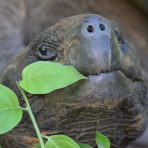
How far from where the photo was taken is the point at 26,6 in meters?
2.89

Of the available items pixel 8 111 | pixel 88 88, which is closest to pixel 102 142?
pixel 88 88

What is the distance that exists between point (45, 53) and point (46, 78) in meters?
0.28

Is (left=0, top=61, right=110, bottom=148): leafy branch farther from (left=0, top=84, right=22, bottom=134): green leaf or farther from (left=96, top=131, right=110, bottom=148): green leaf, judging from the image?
(left=96, top=131, right=110, bottom=148): green leaf

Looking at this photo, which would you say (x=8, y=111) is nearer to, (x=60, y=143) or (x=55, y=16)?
(x=60, y=143)

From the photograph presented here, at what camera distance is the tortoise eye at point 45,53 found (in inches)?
52.1

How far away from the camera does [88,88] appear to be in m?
1.20

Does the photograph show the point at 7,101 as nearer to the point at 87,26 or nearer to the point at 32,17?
the point at 87,26

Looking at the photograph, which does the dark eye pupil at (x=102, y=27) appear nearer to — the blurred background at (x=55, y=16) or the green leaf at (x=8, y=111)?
the green leaf at (x=8, y=111)

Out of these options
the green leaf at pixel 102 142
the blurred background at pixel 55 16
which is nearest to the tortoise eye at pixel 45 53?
the green leaf at pixel 102 142

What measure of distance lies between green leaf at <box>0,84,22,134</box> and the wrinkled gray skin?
0.62 feet

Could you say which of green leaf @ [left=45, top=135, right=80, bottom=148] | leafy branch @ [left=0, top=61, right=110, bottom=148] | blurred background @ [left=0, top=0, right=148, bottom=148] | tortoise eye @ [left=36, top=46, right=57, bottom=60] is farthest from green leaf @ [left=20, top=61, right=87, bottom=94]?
blurred background @ [left=0, top=0, right=148, bottom=148]

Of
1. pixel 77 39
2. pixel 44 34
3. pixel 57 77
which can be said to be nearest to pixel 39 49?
pixel 44 34

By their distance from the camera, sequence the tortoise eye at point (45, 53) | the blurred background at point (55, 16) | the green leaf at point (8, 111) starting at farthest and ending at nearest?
the blurred background at point (55, 16), the tortoise eye at point (45, 53), the green leaf at point (8, 111)

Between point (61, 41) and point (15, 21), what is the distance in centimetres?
146
